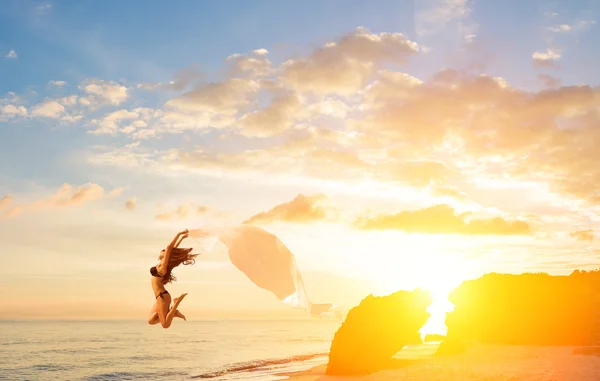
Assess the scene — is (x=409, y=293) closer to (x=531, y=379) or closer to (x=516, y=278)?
(x=531, y=379)

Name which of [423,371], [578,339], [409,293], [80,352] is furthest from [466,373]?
[80,352]

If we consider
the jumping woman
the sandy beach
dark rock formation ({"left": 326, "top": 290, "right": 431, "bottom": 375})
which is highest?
the jumping woman

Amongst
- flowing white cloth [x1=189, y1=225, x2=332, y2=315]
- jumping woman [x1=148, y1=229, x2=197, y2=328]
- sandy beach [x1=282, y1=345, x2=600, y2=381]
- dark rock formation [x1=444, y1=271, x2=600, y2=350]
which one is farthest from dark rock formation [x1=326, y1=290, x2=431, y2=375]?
jumping woman [x1=148, y1=229, x2=197, y2=328]

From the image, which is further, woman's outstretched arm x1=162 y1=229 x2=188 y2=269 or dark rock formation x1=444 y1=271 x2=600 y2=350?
dark rock formation x1=444 y1=271 x2=600 y2=350

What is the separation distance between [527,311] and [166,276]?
156 ft

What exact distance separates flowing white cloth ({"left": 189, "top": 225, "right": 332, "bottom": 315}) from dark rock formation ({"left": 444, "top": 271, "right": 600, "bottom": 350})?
4054 cm

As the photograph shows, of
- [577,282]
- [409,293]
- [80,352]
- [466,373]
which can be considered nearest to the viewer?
[466,373]

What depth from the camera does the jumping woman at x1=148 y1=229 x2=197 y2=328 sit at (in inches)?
316

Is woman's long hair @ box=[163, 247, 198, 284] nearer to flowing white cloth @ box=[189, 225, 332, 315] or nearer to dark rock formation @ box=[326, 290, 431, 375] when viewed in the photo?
flowing white cloth @ box=[189, 225, 332, 315]

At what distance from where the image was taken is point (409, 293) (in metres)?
39.2

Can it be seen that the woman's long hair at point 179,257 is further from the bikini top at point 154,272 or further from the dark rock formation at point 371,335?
the dark rock formation at point 371,335

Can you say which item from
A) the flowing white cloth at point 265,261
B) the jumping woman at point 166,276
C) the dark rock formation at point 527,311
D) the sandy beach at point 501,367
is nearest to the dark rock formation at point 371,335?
the sandy beach at point 501,367

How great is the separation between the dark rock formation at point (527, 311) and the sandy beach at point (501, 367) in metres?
4.33

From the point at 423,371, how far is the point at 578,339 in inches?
809
